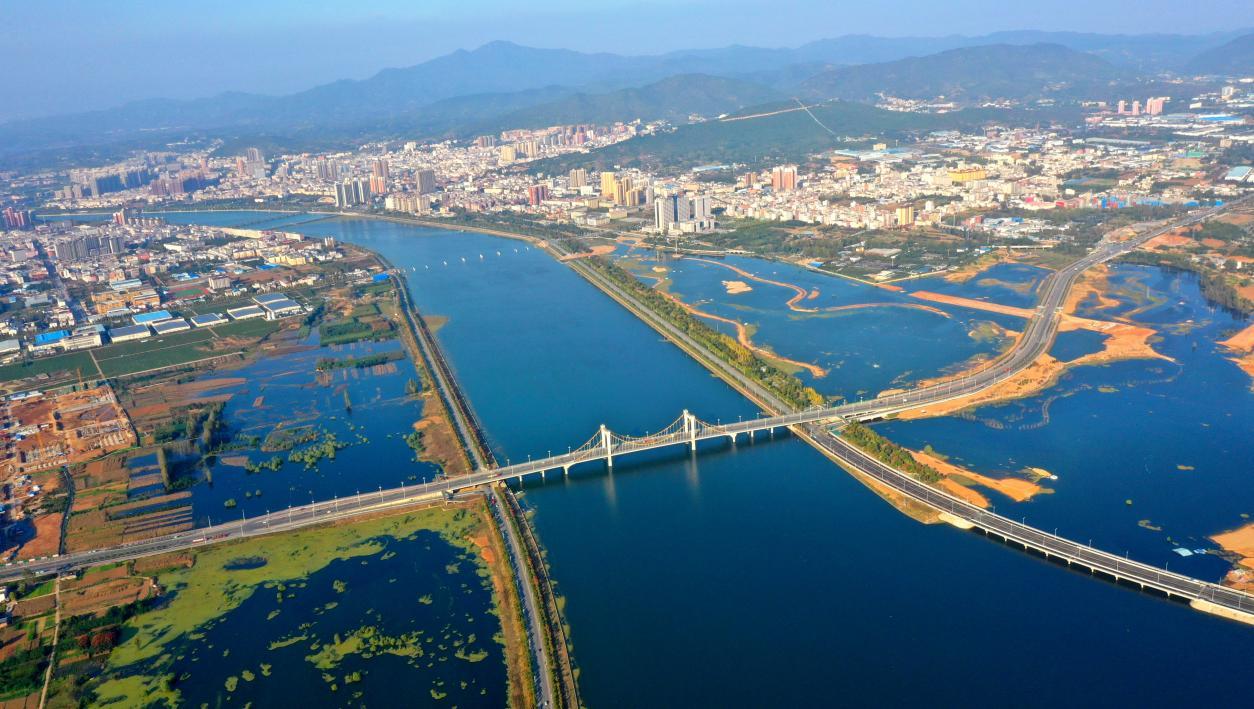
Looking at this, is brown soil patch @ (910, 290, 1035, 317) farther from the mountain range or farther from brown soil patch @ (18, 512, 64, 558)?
the mountain range

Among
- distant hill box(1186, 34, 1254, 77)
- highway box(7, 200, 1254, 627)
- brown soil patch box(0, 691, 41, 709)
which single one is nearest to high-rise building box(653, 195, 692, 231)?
highway box(7, 200, 1254, 627)

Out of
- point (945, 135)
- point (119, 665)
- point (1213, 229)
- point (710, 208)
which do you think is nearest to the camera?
point (119, 665)

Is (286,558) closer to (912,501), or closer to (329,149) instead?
(912,501)

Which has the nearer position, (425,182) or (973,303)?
(973,303)

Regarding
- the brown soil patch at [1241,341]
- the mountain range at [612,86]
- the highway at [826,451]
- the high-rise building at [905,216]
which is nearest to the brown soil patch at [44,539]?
the highway at [826,451]

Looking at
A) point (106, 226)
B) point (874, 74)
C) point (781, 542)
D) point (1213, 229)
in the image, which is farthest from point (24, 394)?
point (874, 74)

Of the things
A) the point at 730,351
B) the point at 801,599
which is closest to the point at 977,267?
the point at 730,351

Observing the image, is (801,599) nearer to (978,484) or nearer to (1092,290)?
(978,484)
